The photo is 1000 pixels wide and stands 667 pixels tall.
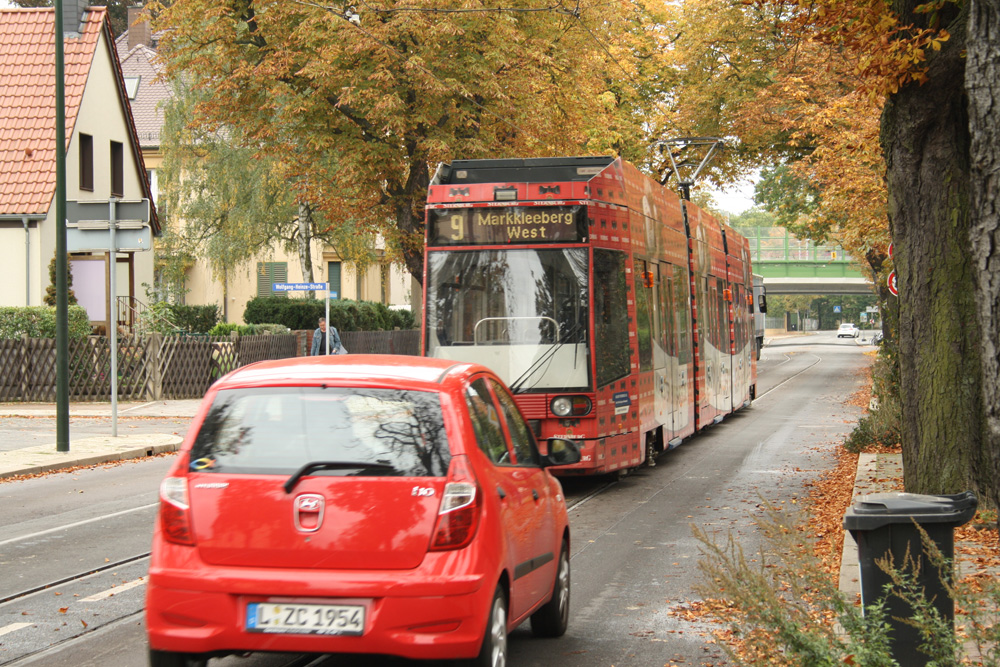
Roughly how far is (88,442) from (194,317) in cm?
2102

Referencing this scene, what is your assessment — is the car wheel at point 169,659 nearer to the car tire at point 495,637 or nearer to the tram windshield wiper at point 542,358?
the car tire at point 495,637

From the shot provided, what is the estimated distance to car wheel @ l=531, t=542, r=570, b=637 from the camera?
23.1 feet

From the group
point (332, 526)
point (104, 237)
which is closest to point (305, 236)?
point (104, 237)

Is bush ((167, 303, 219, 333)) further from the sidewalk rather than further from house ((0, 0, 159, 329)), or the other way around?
the sidewalk

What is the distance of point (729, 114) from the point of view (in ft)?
118

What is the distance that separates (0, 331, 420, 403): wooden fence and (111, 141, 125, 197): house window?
9.06 meters

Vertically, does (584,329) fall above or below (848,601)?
above

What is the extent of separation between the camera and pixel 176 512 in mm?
5484

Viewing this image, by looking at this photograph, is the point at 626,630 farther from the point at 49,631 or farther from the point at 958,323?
the point at 958,323

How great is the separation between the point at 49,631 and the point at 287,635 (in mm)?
2751

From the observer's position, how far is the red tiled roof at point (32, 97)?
110 feet

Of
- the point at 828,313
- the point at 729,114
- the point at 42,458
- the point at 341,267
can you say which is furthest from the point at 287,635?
the point at 828,313

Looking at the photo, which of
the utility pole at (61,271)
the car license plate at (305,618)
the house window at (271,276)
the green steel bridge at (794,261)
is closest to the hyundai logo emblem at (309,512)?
the car license plate at (305,618)

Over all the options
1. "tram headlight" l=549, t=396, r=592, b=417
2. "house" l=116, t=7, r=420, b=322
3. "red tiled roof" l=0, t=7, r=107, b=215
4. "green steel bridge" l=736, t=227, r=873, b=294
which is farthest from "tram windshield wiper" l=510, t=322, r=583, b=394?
"green steel bridge" l=736, t=227, r=873, b=294
